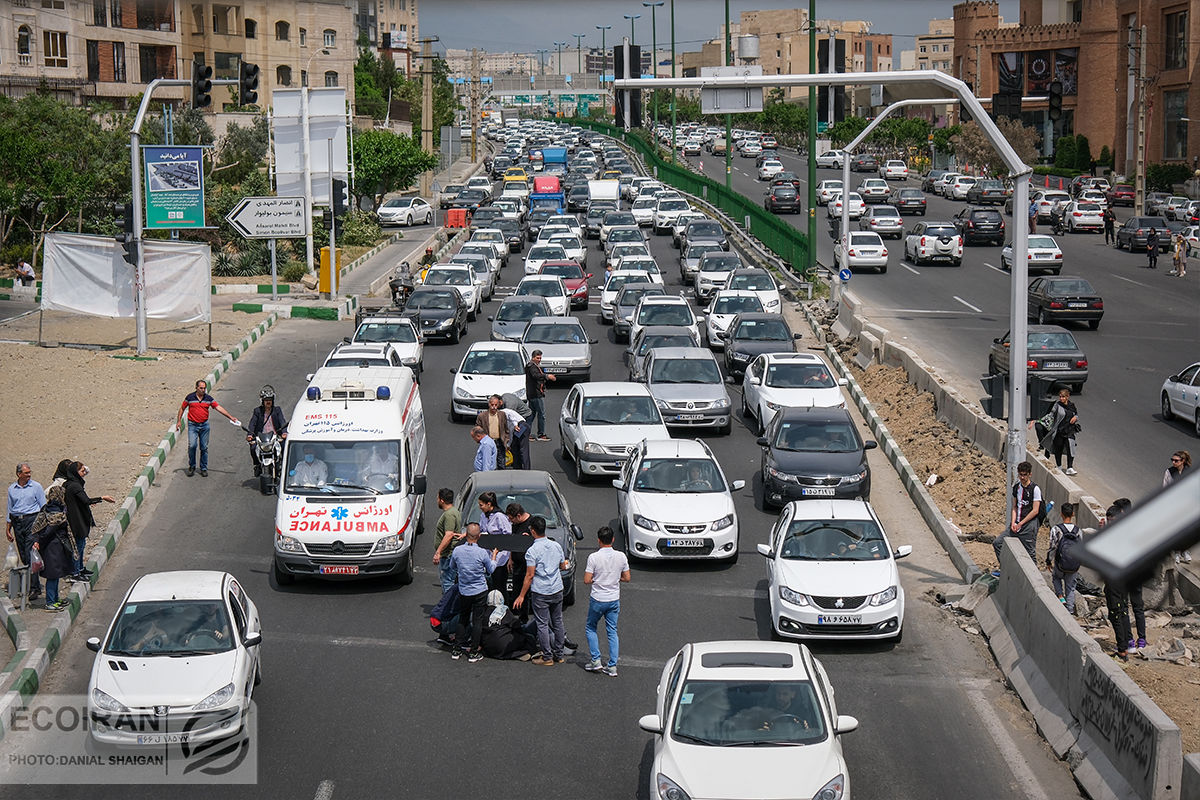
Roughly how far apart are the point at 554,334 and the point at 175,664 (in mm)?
19085

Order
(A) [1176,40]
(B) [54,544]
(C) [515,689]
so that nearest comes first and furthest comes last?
(C) [515,689], (B) [54,544], (A) [1176,40]

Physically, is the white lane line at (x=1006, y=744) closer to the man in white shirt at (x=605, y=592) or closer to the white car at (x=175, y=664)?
the man in white shirt at (x=605, y=592)

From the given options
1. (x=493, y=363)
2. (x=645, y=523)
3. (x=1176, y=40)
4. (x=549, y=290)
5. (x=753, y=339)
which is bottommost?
(x=645, y=523)

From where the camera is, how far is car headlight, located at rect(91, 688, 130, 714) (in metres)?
11.6

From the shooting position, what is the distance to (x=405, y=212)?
6656 centimetres

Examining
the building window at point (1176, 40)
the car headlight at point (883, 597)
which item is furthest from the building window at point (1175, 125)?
the car headlight at point (883, 597)

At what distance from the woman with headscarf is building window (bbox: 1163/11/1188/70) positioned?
78456 millimetres

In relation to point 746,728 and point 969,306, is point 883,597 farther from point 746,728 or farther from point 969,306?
point 969,306

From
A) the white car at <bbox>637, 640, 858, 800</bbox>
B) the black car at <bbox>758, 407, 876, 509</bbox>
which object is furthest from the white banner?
the white car at <bbox>637, 640, 858, 800</bbox>

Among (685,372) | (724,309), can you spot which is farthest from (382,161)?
(685,372)

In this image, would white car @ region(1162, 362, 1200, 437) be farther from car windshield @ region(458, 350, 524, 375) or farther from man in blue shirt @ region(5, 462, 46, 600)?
man in blue shirt @ region(5, 462, 46, 600)

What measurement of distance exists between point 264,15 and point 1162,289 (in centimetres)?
6906

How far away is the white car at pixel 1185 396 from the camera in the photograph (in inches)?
989

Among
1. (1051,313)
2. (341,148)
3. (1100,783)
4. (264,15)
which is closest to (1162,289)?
(1051,313)
